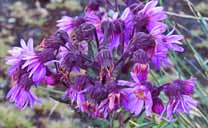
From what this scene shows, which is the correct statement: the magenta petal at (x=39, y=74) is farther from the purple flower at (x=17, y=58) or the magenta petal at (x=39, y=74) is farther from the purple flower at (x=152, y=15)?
the purple flower at (x=152, y=15)

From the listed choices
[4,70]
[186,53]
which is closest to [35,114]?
[4,70]

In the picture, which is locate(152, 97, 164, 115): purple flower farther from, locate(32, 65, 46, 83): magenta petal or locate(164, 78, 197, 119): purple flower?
locate(32, 65, 46, 83): magenta petal

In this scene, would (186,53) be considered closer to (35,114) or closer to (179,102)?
(35,114)

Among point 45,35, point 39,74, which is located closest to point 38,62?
point 39,74

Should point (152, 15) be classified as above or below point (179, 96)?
above

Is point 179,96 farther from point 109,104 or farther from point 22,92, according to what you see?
point 22,92

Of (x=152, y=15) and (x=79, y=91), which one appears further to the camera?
(x=152, y=15)

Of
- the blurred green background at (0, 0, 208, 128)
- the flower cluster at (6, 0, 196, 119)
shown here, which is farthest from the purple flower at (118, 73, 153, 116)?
the blurred green background at (0, 0, 208, 128)
